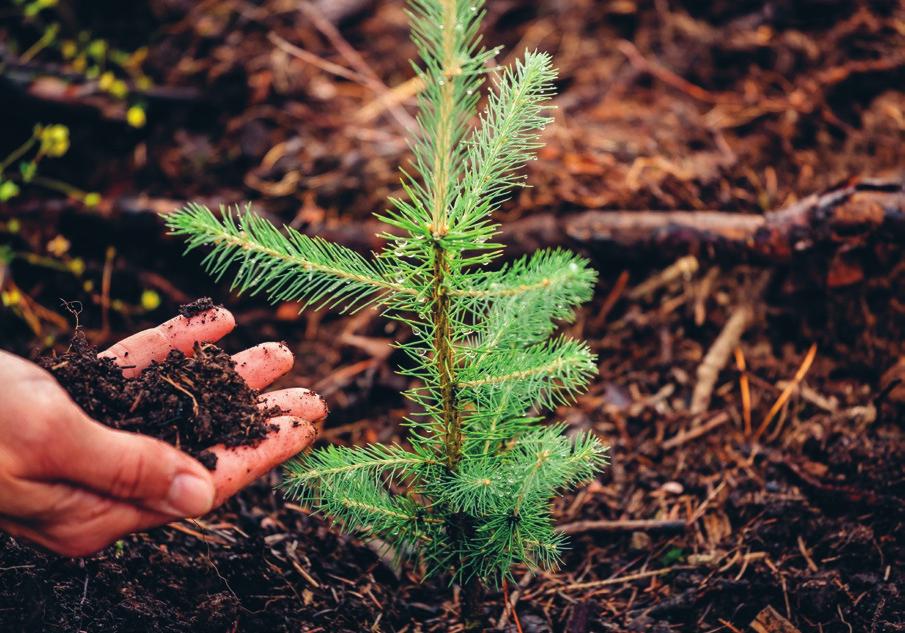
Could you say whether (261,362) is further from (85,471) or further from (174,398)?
(85,471)

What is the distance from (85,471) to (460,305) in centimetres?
117

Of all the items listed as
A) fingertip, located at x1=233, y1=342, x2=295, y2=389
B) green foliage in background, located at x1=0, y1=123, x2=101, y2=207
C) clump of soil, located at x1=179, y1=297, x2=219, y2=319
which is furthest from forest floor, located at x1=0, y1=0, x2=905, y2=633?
clump of soil, located at x1=179, y1=297, x2=219, y2=319

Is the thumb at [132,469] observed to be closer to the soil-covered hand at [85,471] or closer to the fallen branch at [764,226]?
the soil-covered hand at [85,471]

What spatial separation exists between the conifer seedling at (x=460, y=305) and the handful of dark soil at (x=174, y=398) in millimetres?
254

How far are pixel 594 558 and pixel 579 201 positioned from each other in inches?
75.7

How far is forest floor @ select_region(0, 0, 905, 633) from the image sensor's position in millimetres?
2592

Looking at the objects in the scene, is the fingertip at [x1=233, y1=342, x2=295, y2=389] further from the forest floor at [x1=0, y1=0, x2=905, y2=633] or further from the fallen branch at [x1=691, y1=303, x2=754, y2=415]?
the fallen branch at [x1=691, y1=303, x2=754, y2=415]

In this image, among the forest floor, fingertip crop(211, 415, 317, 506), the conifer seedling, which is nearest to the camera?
the conifer seedling

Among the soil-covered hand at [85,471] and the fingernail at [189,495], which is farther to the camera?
the fingernail at [189,495]

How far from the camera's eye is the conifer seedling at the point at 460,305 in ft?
6.00

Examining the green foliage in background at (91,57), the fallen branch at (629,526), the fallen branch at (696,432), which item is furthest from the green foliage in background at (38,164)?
the fallen branch at (696,432)

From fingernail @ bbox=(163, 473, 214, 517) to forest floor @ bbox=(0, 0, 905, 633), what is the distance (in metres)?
0.63

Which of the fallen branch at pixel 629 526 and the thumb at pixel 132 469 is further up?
the thumb at pixel 132 469

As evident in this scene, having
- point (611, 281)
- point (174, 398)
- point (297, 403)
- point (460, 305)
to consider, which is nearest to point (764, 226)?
point (611, 281)
